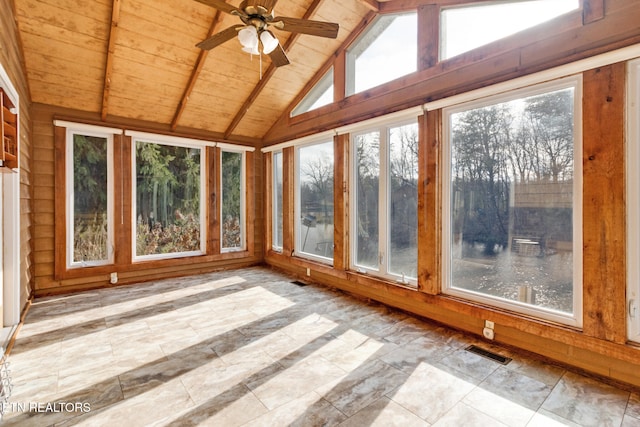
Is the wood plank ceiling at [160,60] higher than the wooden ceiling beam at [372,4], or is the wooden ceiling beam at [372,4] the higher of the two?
the wooden ceiling beam at [372,4]

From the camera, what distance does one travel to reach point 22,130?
12.1 feet

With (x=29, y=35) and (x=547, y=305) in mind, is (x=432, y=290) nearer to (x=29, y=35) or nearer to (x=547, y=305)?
(x=547, y=305)

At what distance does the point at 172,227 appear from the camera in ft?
18.3

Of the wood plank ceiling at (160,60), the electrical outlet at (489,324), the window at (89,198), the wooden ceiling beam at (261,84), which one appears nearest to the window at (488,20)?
the wood plank ceiling at (160,60)

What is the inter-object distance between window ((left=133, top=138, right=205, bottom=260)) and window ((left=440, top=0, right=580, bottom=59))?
4495mm

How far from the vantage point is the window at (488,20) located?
8.92 ft

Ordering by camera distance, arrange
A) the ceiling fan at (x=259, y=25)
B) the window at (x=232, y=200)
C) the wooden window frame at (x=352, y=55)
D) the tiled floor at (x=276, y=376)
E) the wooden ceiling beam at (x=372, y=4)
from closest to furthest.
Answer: the tiled floor at (x=276, y=376) < the ceiling fan at (x=259, y=25) < the wooden ceiling beam at (x=372, y=4) < the wooden window frame at (x=352, y=55) < the window at (x=232, y=200)

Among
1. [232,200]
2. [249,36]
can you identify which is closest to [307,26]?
[249,36]

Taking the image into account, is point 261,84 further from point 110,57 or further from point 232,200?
point 232,200

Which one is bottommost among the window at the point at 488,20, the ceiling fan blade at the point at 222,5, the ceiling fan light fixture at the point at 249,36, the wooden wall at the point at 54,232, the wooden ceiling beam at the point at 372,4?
the wooden wall at the point at 54,232

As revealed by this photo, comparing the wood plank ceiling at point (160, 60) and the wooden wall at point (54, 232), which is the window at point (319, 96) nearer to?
the wood plank ceiling at point (160, 60)

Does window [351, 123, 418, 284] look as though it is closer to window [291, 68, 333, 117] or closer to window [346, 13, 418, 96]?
window [346, 13, 418, 96]

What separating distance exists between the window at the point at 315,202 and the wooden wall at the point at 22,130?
12.2 ft

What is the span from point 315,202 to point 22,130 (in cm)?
392
